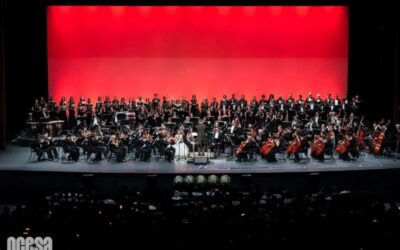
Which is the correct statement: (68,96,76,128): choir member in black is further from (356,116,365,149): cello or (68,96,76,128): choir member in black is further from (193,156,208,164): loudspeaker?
(356,116,365,149): cello

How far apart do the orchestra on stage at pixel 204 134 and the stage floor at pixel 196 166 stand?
11.6 inches

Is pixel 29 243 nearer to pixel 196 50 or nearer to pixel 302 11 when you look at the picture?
pixel 196 50

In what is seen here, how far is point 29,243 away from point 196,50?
49.6ft

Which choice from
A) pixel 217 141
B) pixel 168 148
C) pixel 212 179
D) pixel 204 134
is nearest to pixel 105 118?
pixel 168 148

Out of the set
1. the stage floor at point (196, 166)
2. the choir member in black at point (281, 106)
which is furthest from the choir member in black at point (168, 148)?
the choir member in black at point (281, 106)

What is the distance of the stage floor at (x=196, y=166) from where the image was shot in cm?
1527

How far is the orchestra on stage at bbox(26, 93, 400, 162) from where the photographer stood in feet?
54.0

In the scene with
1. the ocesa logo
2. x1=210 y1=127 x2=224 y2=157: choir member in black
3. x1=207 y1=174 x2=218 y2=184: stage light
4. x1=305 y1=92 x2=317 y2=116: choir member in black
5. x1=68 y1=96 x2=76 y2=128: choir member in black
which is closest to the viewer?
the ocesa logo

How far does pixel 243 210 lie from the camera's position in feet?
32.6

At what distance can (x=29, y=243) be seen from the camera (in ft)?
29.3

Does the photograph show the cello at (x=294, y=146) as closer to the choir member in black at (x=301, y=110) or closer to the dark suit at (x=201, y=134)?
the dark suit at (x=201, y=134)

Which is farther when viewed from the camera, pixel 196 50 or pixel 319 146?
pixel 196 50

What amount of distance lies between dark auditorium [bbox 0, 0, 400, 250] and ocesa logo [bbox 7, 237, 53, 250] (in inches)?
0.9

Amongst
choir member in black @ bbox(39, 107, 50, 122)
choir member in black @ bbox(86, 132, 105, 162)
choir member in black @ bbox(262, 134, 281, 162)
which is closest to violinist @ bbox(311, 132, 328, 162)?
choir member in black @ bbox(262, 134, 281, 162)
